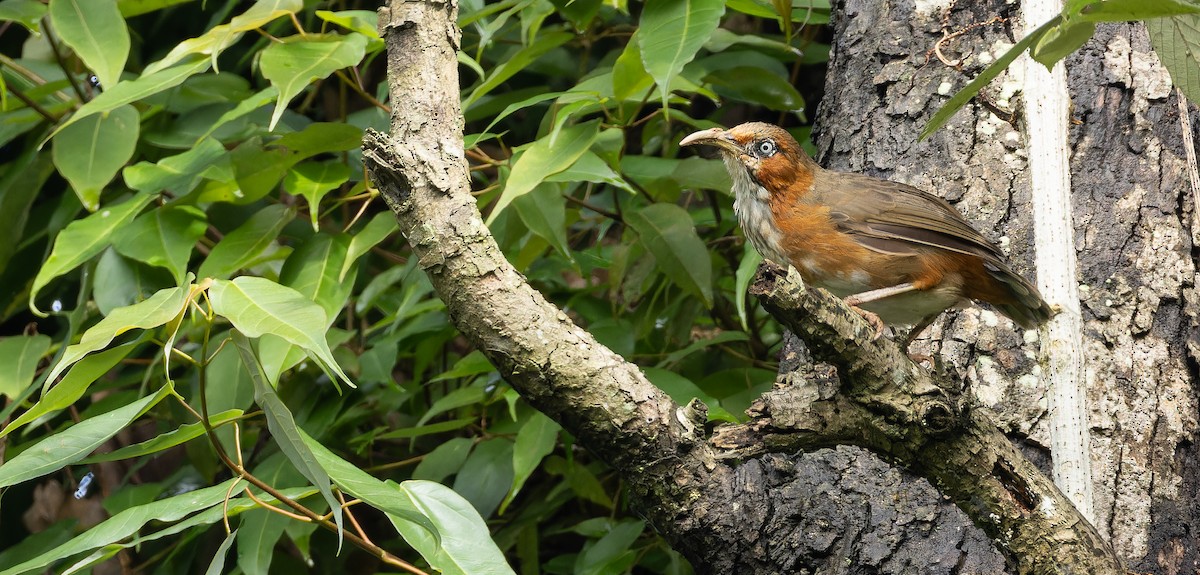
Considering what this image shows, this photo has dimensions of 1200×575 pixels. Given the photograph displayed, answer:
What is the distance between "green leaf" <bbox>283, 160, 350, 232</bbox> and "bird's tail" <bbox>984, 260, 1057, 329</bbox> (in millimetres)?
1689

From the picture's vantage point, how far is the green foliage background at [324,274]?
2.06 metres

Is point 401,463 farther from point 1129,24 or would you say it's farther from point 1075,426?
point 1129,24

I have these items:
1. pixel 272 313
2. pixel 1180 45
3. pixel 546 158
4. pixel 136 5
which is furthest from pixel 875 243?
pixel 136 5

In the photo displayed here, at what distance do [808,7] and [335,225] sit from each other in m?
1.83

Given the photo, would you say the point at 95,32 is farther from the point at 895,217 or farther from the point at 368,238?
the point at 895,217

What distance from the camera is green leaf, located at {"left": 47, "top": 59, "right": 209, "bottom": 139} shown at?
2.53 m

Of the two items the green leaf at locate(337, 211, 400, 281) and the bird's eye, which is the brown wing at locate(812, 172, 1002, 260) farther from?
the green leaf at locate(337, 211, 400, 281)

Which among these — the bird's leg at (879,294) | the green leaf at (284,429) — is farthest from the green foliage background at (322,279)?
the bird's leg at (879,294)

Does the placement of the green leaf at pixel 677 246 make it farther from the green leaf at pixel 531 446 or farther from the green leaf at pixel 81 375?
the green leaf at pixel 81 375

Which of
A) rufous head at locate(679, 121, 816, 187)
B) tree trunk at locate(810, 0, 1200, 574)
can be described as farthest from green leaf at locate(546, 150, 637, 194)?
tree trunk at locate(810, 0, 1200, 574)

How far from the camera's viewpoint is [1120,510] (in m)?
2.25

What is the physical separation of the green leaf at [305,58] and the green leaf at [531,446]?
98 cm

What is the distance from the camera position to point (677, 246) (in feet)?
9.43

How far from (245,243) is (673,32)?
131 centimetres
